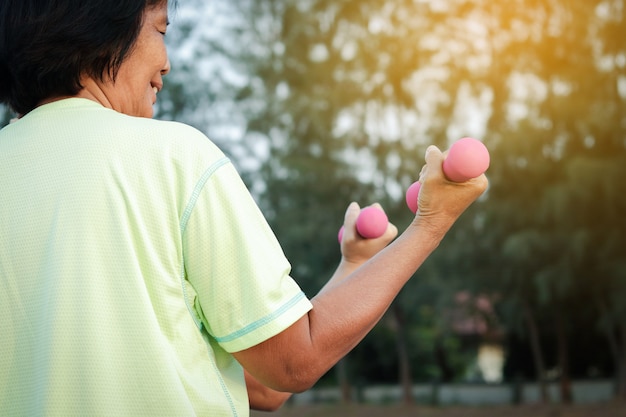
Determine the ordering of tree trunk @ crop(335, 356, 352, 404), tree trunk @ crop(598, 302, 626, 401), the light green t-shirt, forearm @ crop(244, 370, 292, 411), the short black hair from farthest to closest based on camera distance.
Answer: tree trunk @ crop(335, 356, 352, 404)
tree trunk @ crop(598, 302, 626, 401)
forearm @ crop(244, 370, 292, 411)
the short black hair
the light green t-shirt

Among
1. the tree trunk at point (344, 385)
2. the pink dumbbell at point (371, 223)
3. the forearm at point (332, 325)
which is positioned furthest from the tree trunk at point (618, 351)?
the forearm at point (332, 325)

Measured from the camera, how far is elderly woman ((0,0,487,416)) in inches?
41.9

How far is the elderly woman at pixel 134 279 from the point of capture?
1063mm

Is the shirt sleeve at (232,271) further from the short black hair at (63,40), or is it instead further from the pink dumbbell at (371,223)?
the pink dumbbell at (371,223)

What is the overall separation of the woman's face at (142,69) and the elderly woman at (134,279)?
7 centimetres

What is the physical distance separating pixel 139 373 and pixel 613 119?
51.8 ft

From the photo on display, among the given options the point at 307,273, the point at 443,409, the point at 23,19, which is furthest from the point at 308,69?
the point at 23,19

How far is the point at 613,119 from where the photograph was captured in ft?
50.9

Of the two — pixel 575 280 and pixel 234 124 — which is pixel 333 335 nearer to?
pixel 575 280

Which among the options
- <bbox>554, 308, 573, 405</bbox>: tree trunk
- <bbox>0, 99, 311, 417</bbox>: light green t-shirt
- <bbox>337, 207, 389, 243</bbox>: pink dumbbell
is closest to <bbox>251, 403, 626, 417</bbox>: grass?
<bbox>554, 308, 573, 405</bbox>: tree trunk

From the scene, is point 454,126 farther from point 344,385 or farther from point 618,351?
point 344,385

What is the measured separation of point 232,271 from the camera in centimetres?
109

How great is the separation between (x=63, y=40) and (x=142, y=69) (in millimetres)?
137

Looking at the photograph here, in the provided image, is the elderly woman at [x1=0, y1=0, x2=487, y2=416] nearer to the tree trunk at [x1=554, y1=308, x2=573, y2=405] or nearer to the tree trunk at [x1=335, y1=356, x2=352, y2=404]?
the tree trunk at [x1=554, y1=308, x2=573, y2=405]
